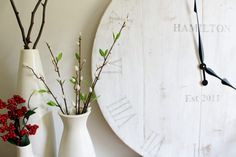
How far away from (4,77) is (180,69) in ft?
2.17

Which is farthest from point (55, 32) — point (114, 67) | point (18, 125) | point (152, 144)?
point (152, 144)

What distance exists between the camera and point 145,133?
0.84 meters

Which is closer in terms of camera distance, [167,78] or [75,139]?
[75,139]

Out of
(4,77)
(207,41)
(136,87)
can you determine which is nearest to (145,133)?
(136,87)

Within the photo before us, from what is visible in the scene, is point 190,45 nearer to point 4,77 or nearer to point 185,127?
point 185,127

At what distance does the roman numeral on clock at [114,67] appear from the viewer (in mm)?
812

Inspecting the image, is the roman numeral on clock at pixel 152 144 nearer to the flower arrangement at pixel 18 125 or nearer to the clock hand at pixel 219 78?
the clock hand at pixel 219 78

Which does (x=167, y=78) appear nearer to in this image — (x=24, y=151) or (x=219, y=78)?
(x=219, y=78)

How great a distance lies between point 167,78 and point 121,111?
0.21 metres

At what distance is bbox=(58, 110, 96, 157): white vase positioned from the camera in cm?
66

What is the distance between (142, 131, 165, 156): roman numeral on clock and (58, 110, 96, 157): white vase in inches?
9.9

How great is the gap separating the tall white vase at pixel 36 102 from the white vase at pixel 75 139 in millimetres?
76

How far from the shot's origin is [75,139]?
26.3 inches

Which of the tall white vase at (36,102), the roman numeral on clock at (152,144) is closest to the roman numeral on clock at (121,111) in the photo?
the roman numeral on clock at (152,144)
